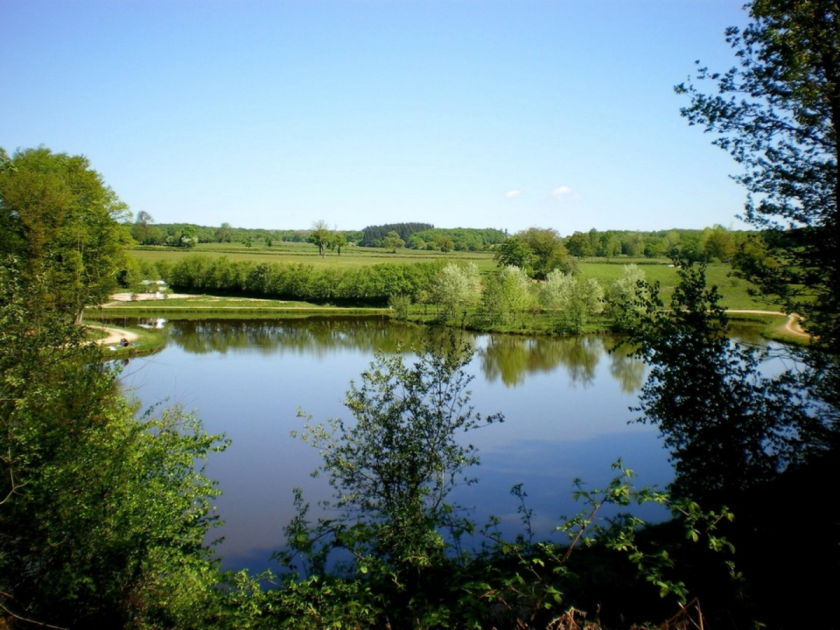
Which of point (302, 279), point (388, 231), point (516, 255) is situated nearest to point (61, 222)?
point (302, 279)

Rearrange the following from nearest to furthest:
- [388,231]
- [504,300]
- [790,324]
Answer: [790,324], [504,300], [388,231]

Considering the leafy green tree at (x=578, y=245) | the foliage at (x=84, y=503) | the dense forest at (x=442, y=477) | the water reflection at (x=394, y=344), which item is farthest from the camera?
the leafy green tree at (x=578, y=245)

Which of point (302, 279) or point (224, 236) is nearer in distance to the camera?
point (302, 279)

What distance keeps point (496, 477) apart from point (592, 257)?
99225 mm

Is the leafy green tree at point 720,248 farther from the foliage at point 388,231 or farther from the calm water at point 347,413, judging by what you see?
the foliage at point 388,231

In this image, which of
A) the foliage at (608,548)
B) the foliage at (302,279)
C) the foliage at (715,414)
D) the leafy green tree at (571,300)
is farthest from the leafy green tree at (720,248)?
the foliage at (302,279)

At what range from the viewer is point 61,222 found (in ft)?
91.2

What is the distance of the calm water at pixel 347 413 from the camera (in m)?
15.2

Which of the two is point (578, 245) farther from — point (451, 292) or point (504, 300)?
point (504, 300)

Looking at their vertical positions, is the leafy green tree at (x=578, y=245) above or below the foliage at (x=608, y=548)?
above

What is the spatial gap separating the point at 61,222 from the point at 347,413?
58.0 ft

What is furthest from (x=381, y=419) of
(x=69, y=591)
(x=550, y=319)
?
(x=550, y=319)

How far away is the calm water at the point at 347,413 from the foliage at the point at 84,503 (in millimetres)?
1957

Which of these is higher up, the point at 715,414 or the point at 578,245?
the point at 578,245
